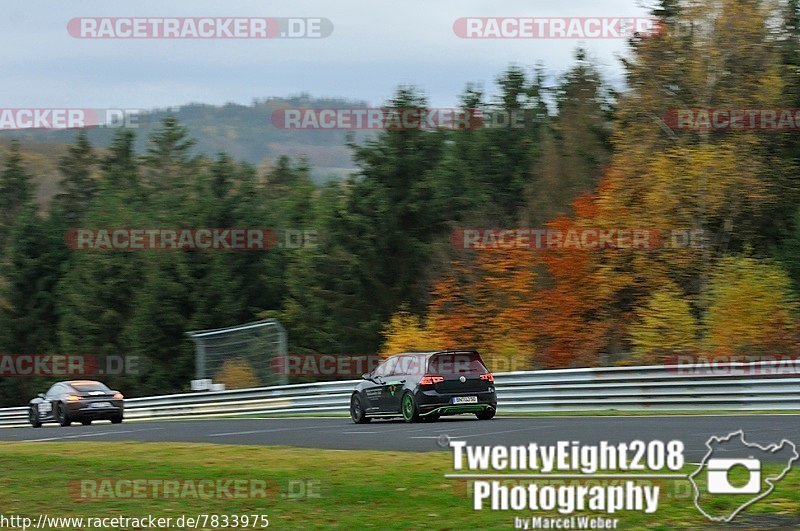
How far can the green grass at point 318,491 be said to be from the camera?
10.0 meters

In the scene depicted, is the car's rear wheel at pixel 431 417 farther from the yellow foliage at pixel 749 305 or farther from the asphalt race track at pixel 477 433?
the yellow foliage at pixel 749 305

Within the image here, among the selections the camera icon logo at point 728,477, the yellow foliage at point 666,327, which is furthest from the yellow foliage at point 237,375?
the camera icon logo at point 728,477

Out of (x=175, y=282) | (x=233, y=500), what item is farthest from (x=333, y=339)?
(x=233, y=500)

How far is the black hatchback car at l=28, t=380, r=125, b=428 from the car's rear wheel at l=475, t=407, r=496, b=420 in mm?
11049

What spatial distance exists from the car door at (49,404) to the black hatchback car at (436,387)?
11.6 meters

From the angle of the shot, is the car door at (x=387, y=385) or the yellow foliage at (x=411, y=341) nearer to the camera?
the car door at (x=387, y=385)

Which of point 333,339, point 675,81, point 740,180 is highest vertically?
point 675,81

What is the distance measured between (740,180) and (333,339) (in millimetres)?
29819

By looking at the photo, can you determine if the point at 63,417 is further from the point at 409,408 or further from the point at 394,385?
the point at 409,408

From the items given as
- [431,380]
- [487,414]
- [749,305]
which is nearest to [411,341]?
[749,305]

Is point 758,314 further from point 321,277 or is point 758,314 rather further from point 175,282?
point 175,282

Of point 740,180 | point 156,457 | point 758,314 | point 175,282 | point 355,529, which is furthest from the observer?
point 175,282

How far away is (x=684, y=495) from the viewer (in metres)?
10.6

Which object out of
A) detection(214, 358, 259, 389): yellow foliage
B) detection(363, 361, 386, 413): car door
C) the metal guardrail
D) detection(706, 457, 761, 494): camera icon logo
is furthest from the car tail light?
detection(214, 358, 259, 389): yellow foliage
